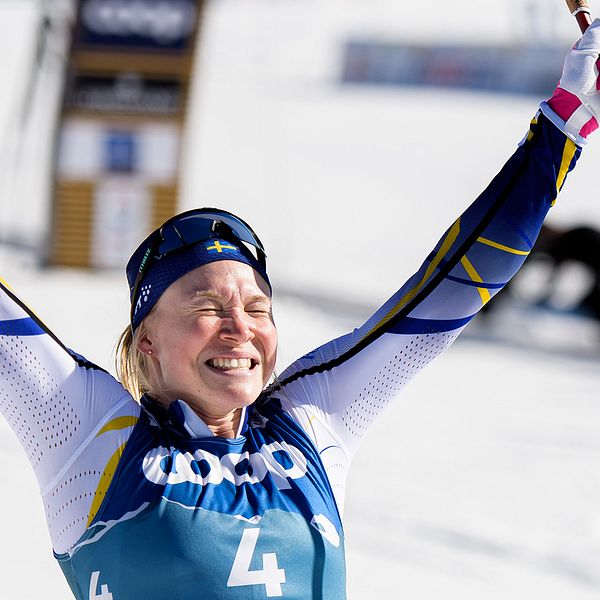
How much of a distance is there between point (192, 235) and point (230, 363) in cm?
31

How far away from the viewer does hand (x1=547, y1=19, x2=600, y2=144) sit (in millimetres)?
2346

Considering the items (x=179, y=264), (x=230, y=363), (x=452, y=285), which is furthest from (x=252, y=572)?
(x=452, y=285)

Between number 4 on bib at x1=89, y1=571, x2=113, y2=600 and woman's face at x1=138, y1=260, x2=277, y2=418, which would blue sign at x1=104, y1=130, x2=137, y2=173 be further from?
number 4 on bib at x1=89, y1=571, x2=113, y2=600

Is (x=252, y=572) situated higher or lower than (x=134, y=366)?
lower

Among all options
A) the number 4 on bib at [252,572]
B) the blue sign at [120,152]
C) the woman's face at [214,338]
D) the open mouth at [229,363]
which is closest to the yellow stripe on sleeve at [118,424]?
the woman's face at [214,338]

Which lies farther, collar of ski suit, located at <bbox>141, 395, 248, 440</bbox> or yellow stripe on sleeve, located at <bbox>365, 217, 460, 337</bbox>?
yellow stripe on sleeve, located at <bbox>365, 217, 460, 337</bbox>

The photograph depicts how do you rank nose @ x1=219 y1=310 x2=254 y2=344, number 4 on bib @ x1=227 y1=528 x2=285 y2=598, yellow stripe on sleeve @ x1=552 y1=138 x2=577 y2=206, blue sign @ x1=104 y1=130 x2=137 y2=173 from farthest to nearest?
1. blue sign @ x1=104 y1=130 x2=137 y2=173
2. yellow stripe on sleeve @ x1=552 y1=138 x2=577 y2=206
3. nose @ x1=219 y1=310 x2=254 y2=344
4. number 4 on bib @ x1=227 y1=528 x2=285 y2=598

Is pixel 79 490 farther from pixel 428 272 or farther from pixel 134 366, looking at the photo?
pixel 428 272

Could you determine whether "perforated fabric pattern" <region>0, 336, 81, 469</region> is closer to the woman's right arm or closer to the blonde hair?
the woman's right arm

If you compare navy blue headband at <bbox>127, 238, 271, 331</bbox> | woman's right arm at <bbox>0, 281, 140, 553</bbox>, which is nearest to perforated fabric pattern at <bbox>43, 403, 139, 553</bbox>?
woman's right arm at <bbox>0, 281, 140, 553</bbox>

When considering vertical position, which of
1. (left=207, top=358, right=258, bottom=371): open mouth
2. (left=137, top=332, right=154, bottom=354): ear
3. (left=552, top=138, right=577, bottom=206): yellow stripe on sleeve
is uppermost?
(left=552, top=138, right=577, bottom=206): yellow stripe on sleeve

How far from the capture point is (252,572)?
6.73ft

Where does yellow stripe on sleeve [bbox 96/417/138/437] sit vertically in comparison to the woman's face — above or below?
below

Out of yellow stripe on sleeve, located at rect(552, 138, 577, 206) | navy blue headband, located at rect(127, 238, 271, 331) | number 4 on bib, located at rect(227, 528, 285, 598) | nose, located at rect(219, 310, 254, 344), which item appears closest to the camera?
number 4 on bib, located at rect(227, 528, 285, 598)
